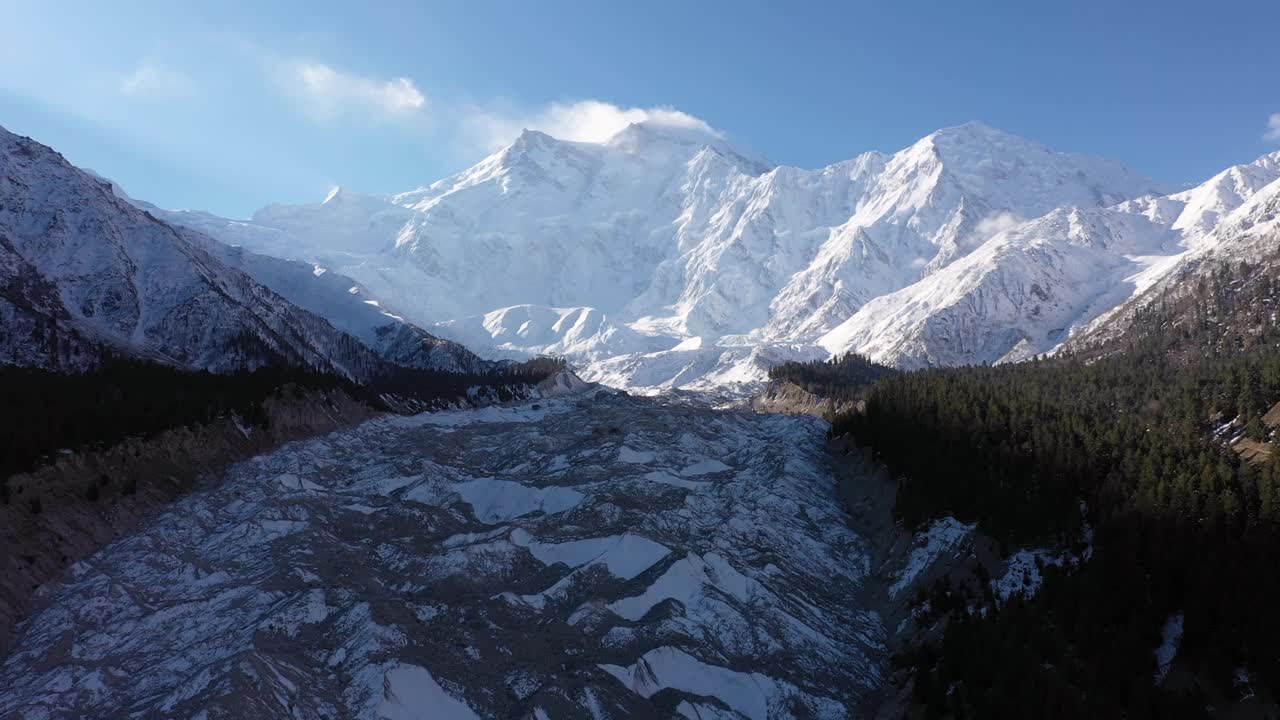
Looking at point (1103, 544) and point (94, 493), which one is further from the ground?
point (1103, 544)

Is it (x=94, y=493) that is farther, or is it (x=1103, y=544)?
(x=94, y=493)

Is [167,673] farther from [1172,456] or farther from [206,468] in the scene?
[1172,456]

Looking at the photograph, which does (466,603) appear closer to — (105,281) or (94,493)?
(94,493)

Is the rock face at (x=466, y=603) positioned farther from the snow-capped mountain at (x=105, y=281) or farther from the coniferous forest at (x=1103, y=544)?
the snow-capped mountain at (x=105, y=281)

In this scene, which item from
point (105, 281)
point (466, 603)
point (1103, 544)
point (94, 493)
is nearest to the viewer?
point (1103, 544)

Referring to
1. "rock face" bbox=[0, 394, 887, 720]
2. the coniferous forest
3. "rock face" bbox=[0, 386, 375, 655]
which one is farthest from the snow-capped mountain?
the coniferous forest

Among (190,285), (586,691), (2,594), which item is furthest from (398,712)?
(190,285)

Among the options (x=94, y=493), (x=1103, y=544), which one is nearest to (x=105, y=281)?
(x=94, y=493)

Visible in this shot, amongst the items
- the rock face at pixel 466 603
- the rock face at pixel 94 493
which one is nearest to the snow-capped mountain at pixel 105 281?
the rock face at pixel 94 493
